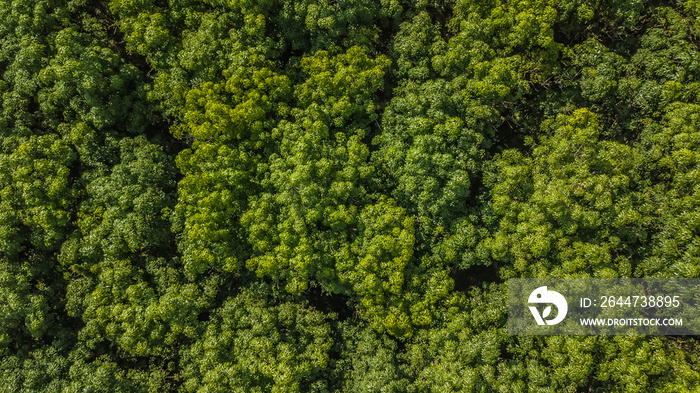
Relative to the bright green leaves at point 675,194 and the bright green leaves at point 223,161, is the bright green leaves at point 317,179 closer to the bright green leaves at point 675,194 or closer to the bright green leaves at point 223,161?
the bright green leaves at point 223,161

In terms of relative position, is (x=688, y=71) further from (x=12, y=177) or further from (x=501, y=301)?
(x=12, y=177)

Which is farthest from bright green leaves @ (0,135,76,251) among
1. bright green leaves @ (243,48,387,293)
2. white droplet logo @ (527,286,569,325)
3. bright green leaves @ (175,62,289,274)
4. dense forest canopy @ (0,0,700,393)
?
white droplet logo @ (527,286,569,325)

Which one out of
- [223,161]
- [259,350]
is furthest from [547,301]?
[223,161]

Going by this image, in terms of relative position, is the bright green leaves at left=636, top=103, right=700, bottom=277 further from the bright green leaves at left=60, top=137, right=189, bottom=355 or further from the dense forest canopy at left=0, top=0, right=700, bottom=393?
the bright green leaves at left=60, top=137, right=189, bottom=355

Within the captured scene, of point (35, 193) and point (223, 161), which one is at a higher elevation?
point (223, 161)

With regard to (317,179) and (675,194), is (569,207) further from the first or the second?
(317,179)

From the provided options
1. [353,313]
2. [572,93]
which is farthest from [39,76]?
[572,93]
